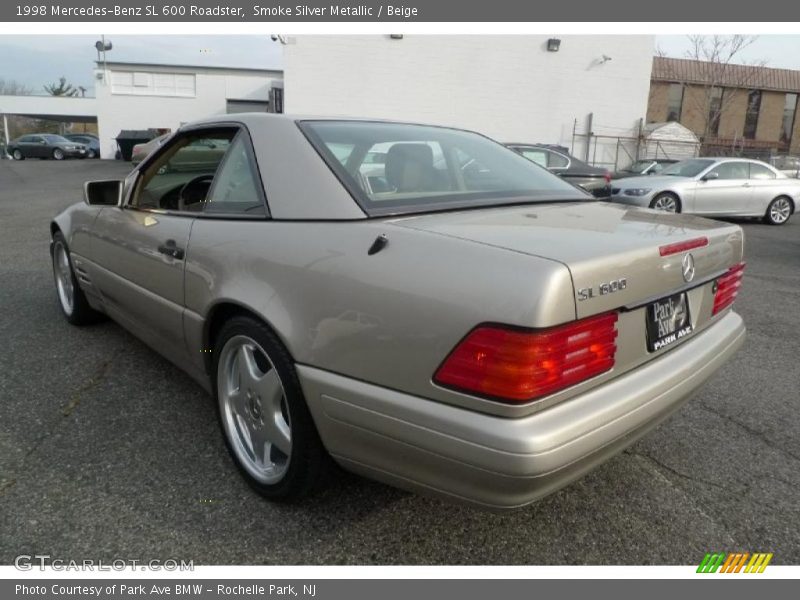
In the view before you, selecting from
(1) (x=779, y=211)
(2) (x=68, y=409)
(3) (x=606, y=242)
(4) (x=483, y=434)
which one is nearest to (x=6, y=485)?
(2) (x=68, y=409)

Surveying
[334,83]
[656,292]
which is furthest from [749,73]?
[656,292]

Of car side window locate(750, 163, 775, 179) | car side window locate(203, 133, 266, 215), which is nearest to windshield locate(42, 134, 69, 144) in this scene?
car side window locate(750, 163, 775, 179)

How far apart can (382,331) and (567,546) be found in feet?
3.39

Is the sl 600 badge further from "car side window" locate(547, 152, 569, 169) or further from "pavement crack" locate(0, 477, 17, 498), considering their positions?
"car side window" locate(547, 152, 569, 169)

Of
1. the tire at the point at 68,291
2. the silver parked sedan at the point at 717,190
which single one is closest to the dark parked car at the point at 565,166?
the silver parked sedan at the point at 717,190

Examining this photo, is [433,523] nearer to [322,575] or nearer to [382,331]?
[322,575]

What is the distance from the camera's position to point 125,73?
29.8 m

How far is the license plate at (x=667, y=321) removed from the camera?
1.91 metres

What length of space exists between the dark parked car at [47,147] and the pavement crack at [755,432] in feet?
114

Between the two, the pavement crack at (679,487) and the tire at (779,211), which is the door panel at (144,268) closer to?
the pavement crack at (679,487)

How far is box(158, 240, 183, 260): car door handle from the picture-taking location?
258 centimetres

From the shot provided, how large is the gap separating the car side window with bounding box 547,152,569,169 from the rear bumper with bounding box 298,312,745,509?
9.42 metres

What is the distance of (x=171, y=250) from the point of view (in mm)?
2648

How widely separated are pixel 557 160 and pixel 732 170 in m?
3.68
